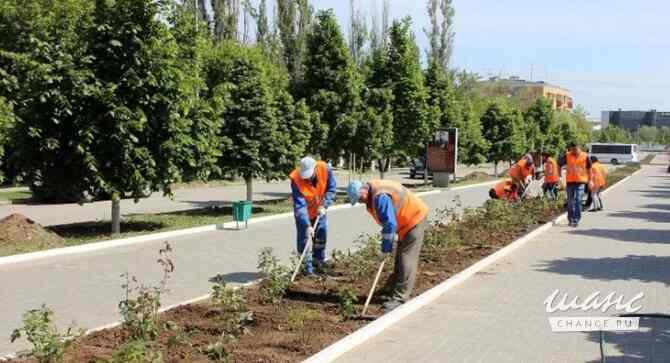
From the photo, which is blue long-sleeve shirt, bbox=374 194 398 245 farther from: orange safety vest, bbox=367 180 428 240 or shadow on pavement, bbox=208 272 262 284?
shadow on pavement, bbox=208 272 262 284

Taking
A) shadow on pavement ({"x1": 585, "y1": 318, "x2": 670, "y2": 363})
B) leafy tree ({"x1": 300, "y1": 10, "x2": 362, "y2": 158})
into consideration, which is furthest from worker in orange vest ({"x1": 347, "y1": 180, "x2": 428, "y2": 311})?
leafy tree ({"x1": 300, "y1": 10, "x2": 362, "y2": 158})

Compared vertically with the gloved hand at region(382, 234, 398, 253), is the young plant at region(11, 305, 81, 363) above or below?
below

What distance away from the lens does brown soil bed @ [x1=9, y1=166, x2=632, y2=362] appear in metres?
6.07

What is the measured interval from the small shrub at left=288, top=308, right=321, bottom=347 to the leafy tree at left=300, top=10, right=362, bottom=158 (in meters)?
17.3

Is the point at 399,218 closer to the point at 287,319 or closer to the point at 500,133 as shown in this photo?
the point at 287,319

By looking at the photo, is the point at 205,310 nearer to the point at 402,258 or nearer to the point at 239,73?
the point at 402,258

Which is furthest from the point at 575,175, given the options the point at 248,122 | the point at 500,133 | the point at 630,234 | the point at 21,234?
the point at 500,133

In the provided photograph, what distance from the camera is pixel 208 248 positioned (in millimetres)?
13188

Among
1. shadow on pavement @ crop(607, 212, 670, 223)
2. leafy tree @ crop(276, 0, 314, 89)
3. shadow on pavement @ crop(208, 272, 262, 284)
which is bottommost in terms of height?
shadow on pavement @ crop(208, 272, 262, 284)

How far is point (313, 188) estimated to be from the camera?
9797 millimetres

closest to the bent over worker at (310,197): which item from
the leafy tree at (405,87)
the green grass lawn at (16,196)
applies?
the green grass lawn at (16,196)

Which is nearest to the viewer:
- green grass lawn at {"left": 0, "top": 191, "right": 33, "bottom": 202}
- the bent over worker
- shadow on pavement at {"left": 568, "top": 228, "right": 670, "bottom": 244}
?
the bent over worker

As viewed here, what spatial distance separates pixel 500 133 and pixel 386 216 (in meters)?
40.5

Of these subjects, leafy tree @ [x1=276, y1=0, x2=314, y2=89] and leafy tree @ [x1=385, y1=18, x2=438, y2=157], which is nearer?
leafy tree @ [x1=385, y1=18, x2=438, y2=157]
